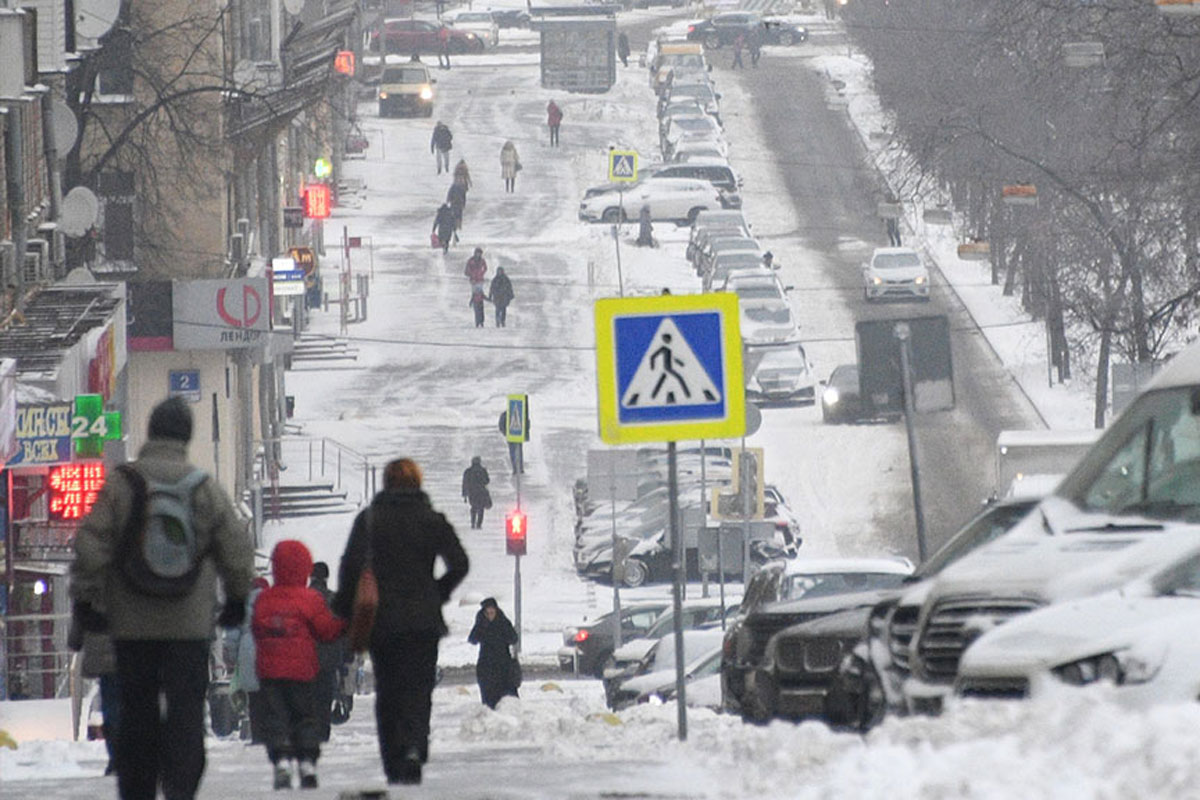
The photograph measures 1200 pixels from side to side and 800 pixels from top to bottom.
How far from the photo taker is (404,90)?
89500 mm

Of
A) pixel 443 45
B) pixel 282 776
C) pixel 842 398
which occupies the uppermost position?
pixel 443 45

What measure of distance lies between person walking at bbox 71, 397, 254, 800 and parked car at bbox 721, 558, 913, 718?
20.9ft

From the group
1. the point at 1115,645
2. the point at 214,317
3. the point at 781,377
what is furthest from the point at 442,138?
the point at 1115,645

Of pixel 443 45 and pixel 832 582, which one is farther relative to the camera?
pixel 443 45

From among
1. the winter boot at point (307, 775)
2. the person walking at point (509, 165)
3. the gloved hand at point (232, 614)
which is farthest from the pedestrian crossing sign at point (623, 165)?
the gloved hand at point (232, 614)

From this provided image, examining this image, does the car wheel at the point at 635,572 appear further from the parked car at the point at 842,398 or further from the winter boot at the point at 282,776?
the winter boot at the point at 282,776

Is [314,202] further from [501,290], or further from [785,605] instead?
[785,605]

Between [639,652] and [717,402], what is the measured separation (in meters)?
14.7

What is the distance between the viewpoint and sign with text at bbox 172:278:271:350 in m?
44.2

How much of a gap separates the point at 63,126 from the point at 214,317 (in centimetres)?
941

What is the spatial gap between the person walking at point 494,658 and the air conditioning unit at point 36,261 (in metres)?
10.6

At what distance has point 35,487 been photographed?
29359 mm

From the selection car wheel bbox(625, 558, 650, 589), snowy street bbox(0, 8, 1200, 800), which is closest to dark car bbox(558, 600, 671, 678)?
snowy street bbox(0, 8, 1200, 800)

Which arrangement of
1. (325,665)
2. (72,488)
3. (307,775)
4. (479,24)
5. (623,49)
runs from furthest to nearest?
(479,24) < (623,49) < (72,488) < (325,665) < (307,775)
